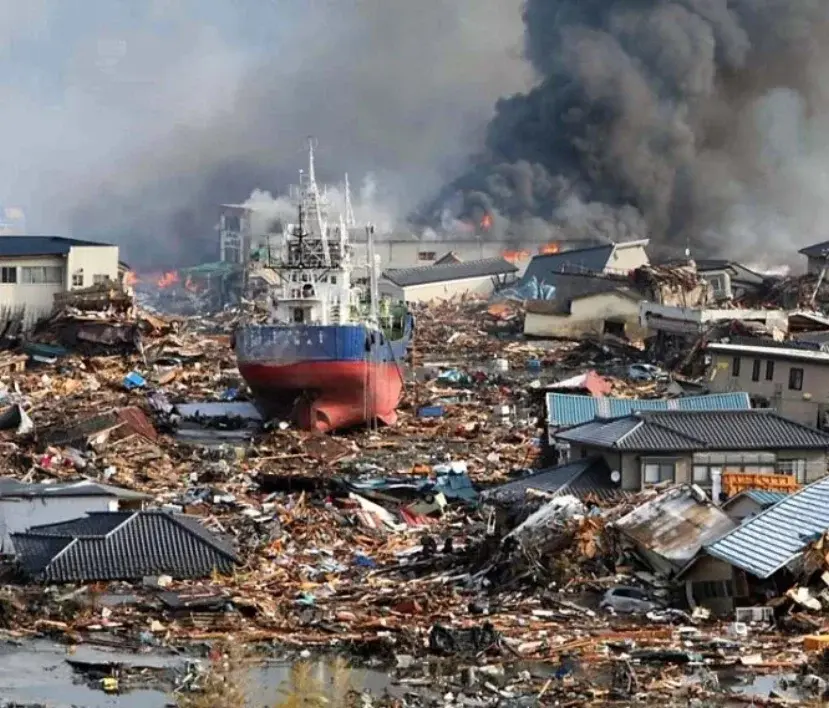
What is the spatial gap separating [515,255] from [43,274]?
84.3 feet

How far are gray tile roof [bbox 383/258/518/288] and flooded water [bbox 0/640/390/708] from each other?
132ft

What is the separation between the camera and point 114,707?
14.4 metres

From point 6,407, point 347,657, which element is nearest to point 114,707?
point 347,657

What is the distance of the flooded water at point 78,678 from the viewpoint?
14.5m

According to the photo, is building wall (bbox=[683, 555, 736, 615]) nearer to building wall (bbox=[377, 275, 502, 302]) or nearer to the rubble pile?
the rubble pile

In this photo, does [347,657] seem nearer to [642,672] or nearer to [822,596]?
[642,672]

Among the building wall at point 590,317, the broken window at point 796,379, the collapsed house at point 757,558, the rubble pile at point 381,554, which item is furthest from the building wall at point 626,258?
the collapsed house at point 757,558

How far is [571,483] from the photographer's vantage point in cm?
2081

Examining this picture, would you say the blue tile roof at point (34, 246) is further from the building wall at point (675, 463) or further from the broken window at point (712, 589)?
the broken window at point (712, 589)

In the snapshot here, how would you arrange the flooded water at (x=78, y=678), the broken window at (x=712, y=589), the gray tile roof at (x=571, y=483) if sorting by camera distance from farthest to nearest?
the gray tile roof at (x=571, y=483), the broken window at (x=712, y=589), the flooded water at (x=78, y=678)

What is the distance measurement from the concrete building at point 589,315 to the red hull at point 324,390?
14.4 metres

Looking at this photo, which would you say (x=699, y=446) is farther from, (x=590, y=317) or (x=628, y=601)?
(x=590, y=317)

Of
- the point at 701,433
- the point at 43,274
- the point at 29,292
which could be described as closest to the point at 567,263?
the point at 43,274

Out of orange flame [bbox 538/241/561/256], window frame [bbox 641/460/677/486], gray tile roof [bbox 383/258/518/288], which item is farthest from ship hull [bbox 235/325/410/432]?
orange flame [bbox 538/241/561/256]
